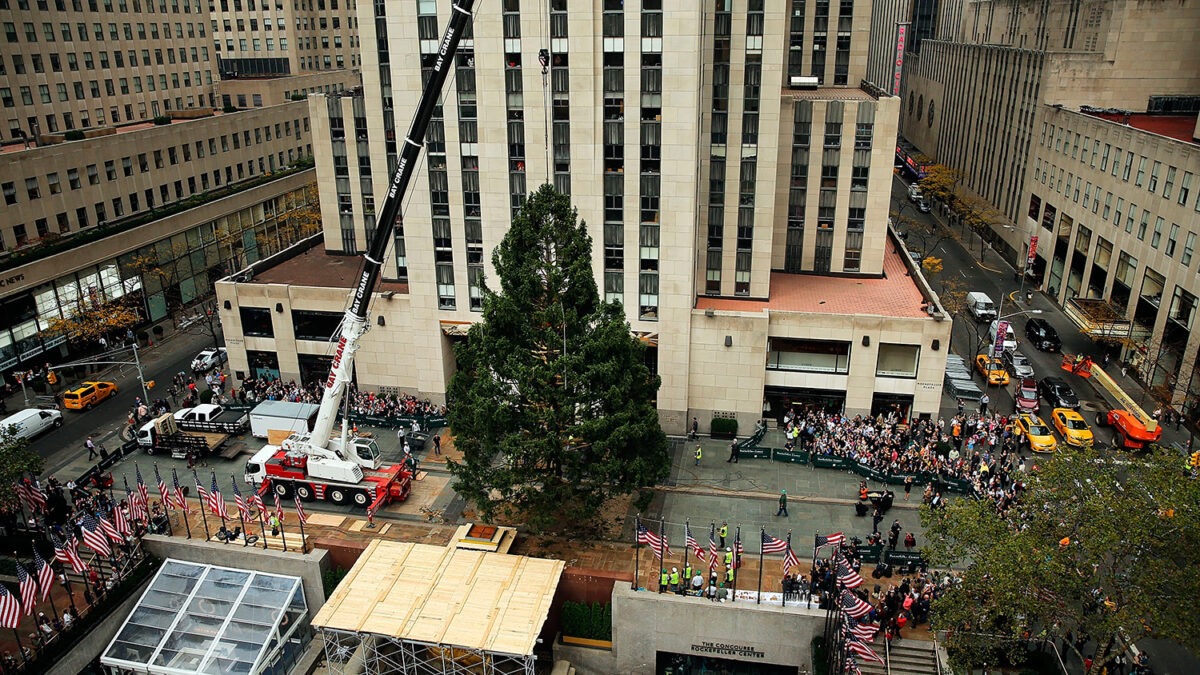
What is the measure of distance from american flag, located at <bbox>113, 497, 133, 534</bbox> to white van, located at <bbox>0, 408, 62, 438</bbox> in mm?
18504

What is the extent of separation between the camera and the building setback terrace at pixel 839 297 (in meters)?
57.2

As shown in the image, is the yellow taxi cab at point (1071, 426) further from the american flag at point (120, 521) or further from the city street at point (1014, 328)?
the american flag at point (120, 521)

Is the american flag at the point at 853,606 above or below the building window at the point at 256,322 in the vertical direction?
below

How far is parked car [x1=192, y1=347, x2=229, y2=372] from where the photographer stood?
2650 inches

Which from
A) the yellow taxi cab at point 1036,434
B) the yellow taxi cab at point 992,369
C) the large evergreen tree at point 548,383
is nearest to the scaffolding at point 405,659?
the large evergreen tree at point 548,383

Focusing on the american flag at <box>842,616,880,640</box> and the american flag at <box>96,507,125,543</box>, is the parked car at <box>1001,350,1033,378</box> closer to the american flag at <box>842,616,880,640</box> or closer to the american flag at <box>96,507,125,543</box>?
the american flag at <box>842,616,880,640</box>

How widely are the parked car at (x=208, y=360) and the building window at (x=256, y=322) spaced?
262 inches

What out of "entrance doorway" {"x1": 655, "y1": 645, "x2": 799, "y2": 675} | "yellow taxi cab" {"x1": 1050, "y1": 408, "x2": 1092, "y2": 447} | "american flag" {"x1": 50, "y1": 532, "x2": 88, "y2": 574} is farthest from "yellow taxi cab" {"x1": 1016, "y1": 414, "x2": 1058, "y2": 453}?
"american flag" {"x1": 50, "y1": 532, "x2": 88, "y2": 574}

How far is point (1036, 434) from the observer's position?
179 feet

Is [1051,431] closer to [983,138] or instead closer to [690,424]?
[690,424]

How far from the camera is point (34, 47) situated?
3046 inches

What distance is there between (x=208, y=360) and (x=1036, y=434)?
60.1 metres

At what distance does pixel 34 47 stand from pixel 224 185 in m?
20.1

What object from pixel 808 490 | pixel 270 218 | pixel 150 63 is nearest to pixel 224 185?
pixel 270 218
